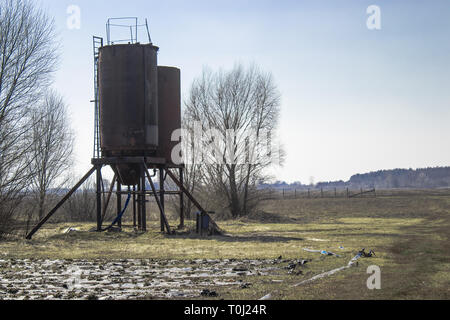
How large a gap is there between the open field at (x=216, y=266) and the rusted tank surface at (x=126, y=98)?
12.4 ft

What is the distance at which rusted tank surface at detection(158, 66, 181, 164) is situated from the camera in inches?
928

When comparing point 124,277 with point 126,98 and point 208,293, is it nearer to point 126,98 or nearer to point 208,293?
point 208,293

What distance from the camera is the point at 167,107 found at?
23.7m

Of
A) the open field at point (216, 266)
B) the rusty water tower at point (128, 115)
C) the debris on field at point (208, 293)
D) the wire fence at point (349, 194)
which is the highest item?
the rusty water tower at point (128, 115)

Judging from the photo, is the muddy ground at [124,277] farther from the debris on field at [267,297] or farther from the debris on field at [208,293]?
the debris on field at [267,297]

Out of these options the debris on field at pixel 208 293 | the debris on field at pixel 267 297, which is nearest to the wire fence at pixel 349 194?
the debris on field at pixel 208 293

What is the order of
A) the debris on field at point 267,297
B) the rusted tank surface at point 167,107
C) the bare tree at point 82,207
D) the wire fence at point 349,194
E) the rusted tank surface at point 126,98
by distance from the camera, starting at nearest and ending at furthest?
the debris on field at point 267,297 → the rusted tank surface at point 126,98 → the rusted tank surface at point 167,107 → the bare tree at point 82,207 → the wire fence at point 349,194

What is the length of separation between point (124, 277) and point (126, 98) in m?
11.7

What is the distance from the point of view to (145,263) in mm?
12539

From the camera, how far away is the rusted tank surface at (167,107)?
23.6 metres
